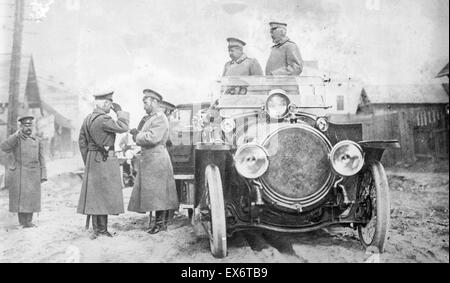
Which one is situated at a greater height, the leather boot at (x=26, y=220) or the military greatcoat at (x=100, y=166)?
the military greatcoat at (x=100, y=166)

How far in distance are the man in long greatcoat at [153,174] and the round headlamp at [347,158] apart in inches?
79.6

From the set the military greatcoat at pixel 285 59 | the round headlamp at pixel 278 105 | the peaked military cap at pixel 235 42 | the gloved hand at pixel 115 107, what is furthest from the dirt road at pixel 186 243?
the peaked military cap at pixel 235 42

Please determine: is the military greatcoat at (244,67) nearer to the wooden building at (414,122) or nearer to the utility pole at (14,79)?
the wooden building at (414,122)

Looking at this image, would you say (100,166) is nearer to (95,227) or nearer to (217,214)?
(95,227)

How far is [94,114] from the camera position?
394cm

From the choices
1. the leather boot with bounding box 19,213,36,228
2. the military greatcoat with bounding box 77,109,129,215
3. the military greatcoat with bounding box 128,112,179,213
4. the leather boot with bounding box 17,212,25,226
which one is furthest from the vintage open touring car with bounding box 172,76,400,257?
the leather boot with bounding box 17,212,25,226

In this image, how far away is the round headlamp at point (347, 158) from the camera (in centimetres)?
296

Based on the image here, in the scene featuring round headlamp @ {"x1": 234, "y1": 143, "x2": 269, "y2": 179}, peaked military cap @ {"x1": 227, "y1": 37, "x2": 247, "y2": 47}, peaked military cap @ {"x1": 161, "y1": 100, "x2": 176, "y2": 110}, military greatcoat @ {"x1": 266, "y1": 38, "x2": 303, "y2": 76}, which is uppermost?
peaked military cap @ {"x1": 227, "y1": 37, "x2": 247, "y2": 47}

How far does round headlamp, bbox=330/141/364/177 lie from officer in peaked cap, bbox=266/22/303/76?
1.47m

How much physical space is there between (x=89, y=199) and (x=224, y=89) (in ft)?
6.31

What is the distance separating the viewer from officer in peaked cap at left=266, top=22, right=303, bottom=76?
4152 mm

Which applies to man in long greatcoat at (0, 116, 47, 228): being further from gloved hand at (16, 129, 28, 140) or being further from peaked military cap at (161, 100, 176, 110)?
peaked military cap at (161, 100, 176, 110)
